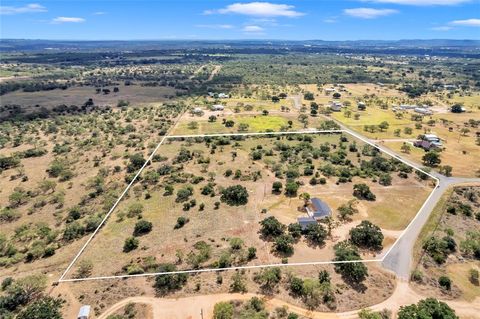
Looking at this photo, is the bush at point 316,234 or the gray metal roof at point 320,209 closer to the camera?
the bush at point 316,234

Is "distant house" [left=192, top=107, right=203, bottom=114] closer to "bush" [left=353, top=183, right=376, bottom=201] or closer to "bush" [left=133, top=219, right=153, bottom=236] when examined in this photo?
"bush" [left=353, top=183, right=376, bottom=201]

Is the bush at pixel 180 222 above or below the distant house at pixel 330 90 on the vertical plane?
below

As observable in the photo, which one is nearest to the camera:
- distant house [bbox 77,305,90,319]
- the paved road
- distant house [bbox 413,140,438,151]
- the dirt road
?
distant house [bbox 77,305,90,319]

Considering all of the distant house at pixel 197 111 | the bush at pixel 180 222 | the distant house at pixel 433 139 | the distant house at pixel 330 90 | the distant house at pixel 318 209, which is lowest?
the bush at pixel 180 222

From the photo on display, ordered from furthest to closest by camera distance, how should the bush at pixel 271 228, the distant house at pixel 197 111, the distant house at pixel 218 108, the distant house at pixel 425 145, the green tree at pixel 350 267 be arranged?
the distant house at pixel 218 108
the distant house at pixel 197 111
the distant house at pixel 425 145
the bush at pixel 271 228
the green tree at pixel 350 267

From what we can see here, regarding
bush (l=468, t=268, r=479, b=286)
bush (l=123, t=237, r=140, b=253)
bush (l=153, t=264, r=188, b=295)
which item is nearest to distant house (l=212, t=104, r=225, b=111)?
bush (l=123, t=237, r=140, b=253)

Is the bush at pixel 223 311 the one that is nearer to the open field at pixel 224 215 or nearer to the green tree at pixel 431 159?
the open field at pixel 224 215

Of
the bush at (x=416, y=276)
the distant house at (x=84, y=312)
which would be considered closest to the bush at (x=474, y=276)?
the bush at (x=416, y=276)

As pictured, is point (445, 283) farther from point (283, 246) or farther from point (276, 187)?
point (276, 187)
